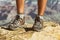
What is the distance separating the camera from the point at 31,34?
169 centimetres

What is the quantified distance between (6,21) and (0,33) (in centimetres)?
33

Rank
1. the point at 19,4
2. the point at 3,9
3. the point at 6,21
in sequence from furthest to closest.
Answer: the point at 3,9 → the point at 6,21 → the point at 19,4

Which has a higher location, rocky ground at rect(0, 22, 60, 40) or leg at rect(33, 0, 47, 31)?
leg at rect(33, 0, 47, 31)

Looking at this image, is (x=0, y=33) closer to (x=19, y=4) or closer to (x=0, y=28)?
(x=0, y=28)

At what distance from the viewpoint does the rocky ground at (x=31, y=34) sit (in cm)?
164

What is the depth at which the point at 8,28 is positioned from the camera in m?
1.81

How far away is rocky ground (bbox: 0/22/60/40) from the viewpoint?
64.7 inches

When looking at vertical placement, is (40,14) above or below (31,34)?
above

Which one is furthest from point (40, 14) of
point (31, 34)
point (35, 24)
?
point (31, 34)

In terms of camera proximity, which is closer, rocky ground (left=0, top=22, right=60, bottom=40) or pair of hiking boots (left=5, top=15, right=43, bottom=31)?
rocky ground (left=0, top=22, right=60, bottom=40)

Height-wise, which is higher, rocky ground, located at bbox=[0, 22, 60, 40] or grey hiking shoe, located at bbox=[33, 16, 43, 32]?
grey hiking shoe, located at bbox=[33, 16, 43, 32]

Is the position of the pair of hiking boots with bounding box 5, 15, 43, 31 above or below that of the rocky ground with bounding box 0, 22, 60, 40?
above

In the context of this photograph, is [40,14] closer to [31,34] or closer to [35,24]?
[35,24]

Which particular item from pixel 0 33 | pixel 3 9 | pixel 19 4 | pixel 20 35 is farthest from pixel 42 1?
pixel 3 9
